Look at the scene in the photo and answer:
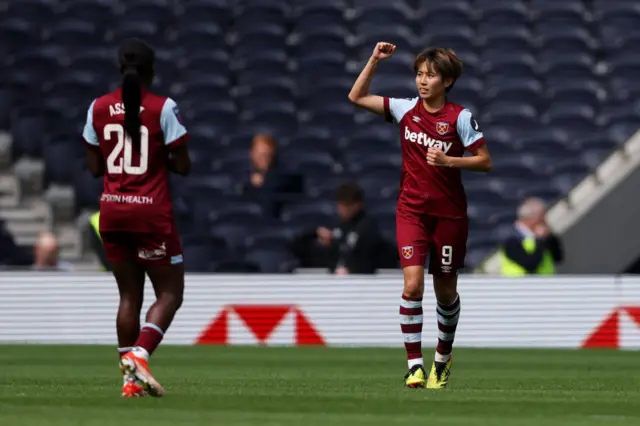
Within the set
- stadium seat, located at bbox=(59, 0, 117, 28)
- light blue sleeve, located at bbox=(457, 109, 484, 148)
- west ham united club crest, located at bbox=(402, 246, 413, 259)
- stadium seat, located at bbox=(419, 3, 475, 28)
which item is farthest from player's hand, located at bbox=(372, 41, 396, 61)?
stadium seat, located at bbox=(59, 0, 117, 28)

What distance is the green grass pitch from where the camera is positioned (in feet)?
22.1

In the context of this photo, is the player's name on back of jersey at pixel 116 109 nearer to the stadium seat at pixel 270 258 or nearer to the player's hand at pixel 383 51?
the player's hand at pixel 383 51

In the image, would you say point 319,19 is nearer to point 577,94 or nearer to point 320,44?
point 320,44

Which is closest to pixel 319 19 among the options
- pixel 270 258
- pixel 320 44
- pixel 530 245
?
pixel 320 44

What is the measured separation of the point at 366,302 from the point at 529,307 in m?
1.73

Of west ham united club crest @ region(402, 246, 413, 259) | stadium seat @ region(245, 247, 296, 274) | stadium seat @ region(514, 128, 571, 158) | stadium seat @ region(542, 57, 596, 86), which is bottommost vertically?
stadium seat @ region(245, 247, 296, 274)

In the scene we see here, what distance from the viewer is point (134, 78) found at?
7.70 m

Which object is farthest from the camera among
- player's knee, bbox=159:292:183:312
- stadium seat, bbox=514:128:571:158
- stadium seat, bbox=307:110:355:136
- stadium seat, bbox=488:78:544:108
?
stadium seat, bbox=488:78:544:108

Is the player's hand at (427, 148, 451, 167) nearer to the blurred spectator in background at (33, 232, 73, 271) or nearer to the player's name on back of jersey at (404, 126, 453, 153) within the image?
the player's name on back of jersey at (404, 126, 453, 153)

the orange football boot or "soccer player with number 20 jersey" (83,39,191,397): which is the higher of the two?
"soccer player with number 20 jersey" (83,39,191,397)

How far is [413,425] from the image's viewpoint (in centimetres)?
639

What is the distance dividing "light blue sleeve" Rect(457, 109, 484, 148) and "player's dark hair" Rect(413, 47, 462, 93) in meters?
0.23

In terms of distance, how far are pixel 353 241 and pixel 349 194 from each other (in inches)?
30.3

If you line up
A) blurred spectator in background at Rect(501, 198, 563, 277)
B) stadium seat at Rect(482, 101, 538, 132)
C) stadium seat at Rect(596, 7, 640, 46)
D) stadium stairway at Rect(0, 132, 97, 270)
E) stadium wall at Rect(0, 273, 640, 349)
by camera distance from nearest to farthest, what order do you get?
stadium wall at Rect(0, 273, 640, 349), blurred spectator in background at Rect(501, 198, 563, 277), stadium stairway at Rect(0, 132, 97, 270), stadium seat at Rect(482, 101, 538, 132), stadium seat at Rect(596, 7, 640, 46)
